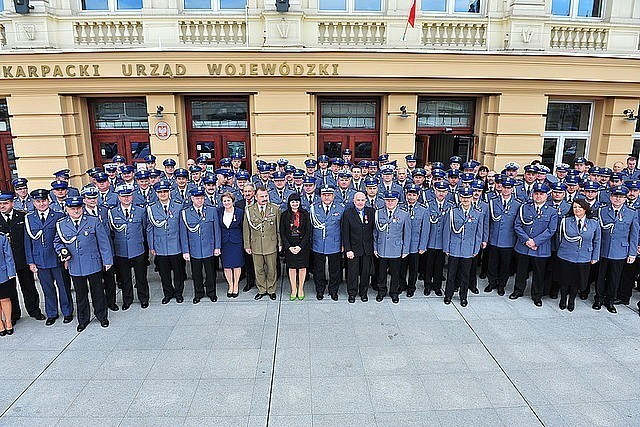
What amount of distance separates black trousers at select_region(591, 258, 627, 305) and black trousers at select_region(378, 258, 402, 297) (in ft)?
10.5

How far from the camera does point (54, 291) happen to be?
630 cm

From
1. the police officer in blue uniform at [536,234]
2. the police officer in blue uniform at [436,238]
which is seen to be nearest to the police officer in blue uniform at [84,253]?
the police officer in blue uniform at [436,238]

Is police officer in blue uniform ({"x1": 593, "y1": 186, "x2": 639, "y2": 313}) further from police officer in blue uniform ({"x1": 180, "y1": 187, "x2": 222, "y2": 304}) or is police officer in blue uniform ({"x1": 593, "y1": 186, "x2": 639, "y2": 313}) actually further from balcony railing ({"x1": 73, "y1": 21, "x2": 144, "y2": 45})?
balcony railing ({"x1": 73, "y1": 21, "x2": 144, "y2": 45})

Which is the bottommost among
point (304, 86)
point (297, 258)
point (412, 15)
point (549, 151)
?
point (297, 258)

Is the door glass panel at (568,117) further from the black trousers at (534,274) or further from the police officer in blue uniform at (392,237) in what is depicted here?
the police officer in blue uniform at (392,237)

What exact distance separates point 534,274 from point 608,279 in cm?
109

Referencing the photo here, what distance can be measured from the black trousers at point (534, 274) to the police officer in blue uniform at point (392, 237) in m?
1.99

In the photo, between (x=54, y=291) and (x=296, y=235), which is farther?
(x=296, y=235)

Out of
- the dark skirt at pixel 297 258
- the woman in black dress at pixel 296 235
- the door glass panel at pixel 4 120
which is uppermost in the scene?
the door glass panel at pixel 4 120

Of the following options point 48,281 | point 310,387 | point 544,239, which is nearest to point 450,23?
point 544,239

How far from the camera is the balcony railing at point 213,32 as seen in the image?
35.9 ft

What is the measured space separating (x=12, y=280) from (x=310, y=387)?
453 cm

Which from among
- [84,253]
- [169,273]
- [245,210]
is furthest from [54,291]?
[245,210]

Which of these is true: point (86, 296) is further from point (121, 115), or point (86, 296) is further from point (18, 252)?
point (121, 115)
